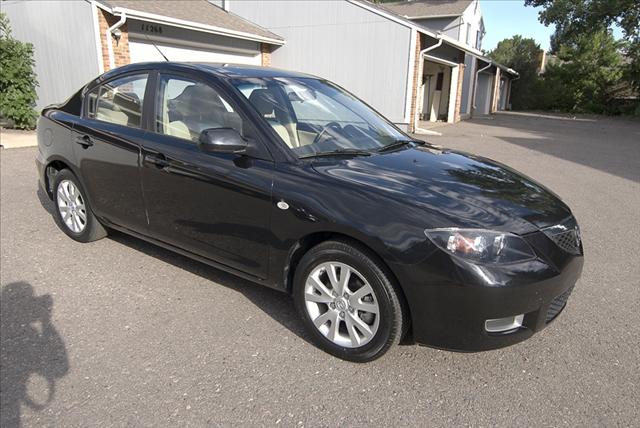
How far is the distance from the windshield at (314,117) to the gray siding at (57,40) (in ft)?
30.4

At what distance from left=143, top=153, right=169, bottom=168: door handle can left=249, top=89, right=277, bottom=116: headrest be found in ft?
2.56

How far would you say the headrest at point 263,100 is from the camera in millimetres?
3293

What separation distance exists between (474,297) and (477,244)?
270 millimetres

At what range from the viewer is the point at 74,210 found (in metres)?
4.58

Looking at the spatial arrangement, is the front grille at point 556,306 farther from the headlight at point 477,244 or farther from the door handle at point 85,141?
the door handle at point 85,141

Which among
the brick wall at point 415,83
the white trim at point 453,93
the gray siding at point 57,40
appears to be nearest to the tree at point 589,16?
the white trim at point 453,93

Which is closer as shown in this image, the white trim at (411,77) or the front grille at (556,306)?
the front grille at (556,306)

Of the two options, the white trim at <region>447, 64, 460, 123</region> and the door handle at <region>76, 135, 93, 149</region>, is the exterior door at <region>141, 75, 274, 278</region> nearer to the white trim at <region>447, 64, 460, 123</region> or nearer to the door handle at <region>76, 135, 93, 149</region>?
the door handle at <region>76, 135, 93, 149</region>

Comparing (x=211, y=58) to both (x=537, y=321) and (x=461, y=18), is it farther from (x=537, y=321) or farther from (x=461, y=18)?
(x=461, y=18)

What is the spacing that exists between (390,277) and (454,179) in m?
0.83

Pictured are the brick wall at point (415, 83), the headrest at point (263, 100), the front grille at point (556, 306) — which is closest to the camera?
the front grille at point (556, 306)

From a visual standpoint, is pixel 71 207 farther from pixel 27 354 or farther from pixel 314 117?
pixel 314 117

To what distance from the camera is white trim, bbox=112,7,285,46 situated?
1115 centimetres

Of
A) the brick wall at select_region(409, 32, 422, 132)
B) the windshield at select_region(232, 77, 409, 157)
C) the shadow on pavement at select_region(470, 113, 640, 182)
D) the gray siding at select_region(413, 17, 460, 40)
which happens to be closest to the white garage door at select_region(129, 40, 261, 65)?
the brick wall at select_region(409, 32, 422, 132)
